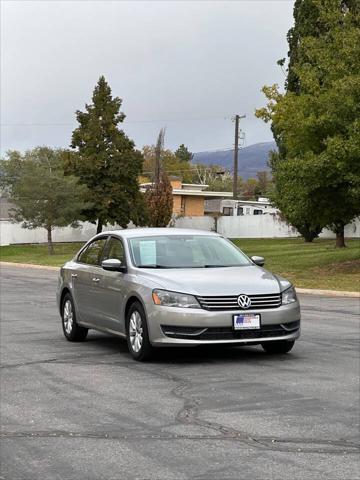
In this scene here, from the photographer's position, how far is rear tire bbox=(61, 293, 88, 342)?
12211mm

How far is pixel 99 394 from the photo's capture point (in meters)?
8.25

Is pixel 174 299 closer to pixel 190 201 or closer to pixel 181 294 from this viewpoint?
pixel 181 294

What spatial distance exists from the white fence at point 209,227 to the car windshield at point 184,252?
55.7m

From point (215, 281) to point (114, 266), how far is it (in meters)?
1.50

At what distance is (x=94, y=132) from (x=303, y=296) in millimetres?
38218

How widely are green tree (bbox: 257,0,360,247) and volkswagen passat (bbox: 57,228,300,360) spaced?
15.2m

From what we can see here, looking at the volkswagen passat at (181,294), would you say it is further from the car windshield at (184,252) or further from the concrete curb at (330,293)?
the concrete curb at (330,293)

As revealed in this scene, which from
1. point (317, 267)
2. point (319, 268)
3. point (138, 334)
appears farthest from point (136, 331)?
point (317, 267)

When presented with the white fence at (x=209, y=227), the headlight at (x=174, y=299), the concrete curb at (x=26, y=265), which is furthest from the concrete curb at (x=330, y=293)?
the white fence at (x=209, y=227)

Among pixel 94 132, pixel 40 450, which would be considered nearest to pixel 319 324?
pixel 40 450

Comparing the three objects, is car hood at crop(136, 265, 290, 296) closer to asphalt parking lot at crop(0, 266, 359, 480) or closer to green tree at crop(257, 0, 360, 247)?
asphalt parking lot at crop(0, 266, 359, 480)

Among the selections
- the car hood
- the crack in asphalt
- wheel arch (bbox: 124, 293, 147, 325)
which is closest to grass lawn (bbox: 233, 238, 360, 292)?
the car hood

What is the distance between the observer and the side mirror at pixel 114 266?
35.0ft

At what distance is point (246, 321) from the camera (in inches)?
381
